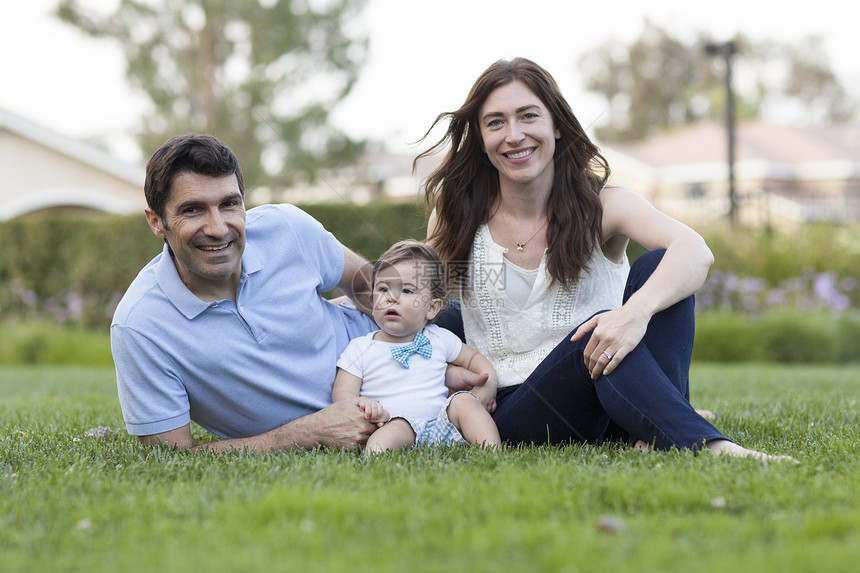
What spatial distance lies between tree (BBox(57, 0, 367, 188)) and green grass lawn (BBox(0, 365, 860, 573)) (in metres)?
14.2

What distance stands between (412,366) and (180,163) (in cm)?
116

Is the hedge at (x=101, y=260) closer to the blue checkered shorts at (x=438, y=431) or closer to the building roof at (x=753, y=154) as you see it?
the blue checkered shorts at (x=438, y=431)

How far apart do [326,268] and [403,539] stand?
1648 mm

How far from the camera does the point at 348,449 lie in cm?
286

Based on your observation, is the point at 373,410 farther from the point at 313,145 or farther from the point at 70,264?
the point at 313,145

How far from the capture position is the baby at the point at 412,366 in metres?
2.97

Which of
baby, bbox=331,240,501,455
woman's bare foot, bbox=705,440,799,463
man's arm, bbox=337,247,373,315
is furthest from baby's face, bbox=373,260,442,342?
woman's bare foot, bbox=705,440,799,463

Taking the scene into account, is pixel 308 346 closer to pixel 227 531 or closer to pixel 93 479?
pixel 93 479

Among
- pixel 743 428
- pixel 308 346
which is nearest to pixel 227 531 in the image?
pixel 308 346

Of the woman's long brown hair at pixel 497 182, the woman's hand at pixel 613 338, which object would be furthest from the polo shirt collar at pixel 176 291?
the woman's hand at pixel 613 338

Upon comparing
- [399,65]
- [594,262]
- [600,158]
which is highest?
[399,65]

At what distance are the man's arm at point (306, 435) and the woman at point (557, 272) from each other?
59 cm

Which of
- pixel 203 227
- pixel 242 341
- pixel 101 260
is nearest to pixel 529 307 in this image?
pixel 242 341

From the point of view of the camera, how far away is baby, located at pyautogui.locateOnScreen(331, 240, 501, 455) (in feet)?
9.75
